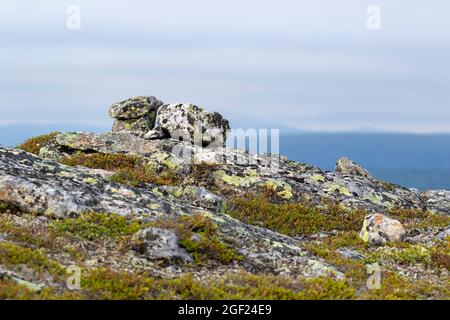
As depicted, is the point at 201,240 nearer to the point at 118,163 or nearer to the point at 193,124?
the point at 118,163

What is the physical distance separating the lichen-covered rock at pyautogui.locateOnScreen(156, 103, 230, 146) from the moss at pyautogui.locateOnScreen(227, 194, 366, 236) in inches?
365

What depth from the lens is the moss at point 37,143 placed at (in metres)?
39.7

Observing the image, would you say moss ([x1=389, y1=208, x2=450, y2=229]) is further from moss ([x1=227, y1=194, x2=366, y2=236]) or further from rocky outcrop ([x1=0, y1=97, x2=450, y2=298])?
moss ([x1=227, y1=194, x2=366, y2=236])

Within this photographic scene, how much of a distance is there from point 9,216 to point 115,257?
394cm

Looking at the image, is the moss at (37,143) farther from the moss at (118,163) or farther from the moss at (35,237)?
the moss at (35,237)

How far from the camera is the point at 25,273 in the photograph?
14375 millimetres

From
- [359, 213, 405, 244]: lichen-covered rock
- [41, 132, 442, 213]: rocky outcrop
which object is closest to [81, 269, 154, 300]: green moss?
[359, 213, 405, 244]: lichen-covered rock

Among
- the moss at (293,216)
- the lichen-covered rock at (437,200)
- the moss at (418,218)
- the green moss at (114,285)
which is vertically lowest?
the lichen-covered rock at (437,200)

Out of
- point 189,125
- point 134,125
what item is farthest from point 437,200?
point 134,125

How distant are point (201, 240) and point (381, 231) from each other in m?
8.43

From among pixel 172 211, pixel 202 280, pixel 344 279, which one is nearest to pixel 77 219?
pixel 172 211

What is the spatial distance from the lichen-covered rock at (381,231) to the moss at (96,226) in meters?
8.99

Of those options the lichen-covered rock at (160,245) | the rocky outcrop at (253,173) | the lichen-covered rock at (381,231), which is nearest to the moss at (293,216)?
the rocky outcrop at (253,173)
